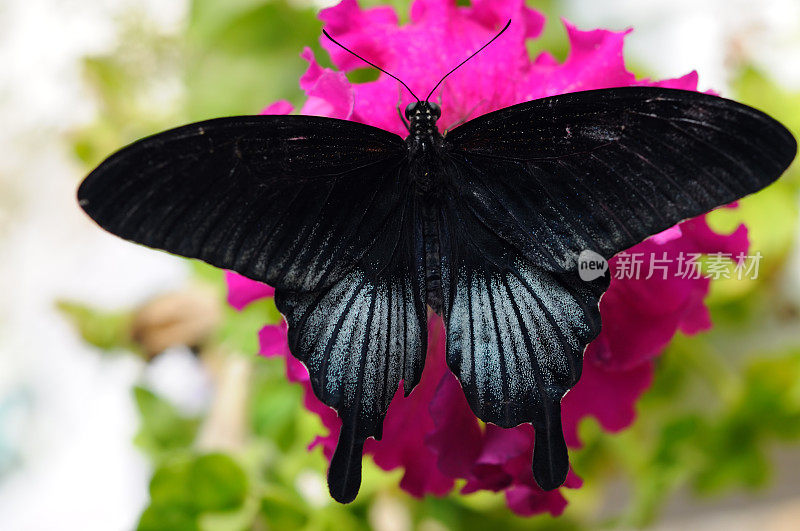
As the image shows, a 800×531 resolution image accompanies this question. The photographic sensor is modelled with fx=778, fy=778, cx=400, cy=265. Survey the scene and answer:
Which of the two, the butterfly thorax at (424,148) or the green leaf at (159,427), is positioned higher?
the green leaf at (159,427)

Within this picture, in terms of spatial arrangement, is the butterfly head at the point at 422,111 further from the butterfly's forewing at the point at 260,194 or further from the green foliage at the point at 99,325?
the green foliage at the point at 99,325

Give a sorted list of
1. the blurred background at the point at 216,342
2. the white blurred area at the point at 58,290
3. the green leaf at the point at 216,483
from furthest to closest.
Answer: the white blurred area at the point at 58,290, the blurred background at the point at 216,342, the green leaf at the point at 216,483

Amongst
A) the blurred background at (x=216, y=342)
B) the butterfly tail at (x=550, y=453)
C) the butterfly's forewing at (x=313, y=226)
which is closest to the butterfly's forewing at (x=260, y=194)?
the butterfly's forewing at (x=313, y=226)

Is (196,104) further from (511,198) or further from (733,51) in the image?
(733,51)

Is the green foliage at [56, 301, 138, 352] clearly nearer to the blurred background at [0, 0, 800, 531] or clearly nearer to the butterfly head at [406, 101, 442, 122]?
the blurred background at [0, 0, 800, 531]

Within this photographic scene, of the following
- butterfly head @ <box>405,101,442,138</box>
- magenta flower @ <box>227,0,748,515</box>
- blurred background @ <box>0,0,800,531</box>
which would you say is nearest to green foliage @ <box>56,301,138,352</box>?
blurred background @ <box>0,0,800,531</box>

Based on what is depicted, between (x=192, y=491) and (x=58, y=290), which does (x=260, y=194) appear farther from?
(x=58, y=290)

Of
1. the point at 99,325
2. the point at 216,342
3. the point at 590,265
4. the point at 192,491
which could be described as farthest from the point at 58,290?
the point at 590,265
